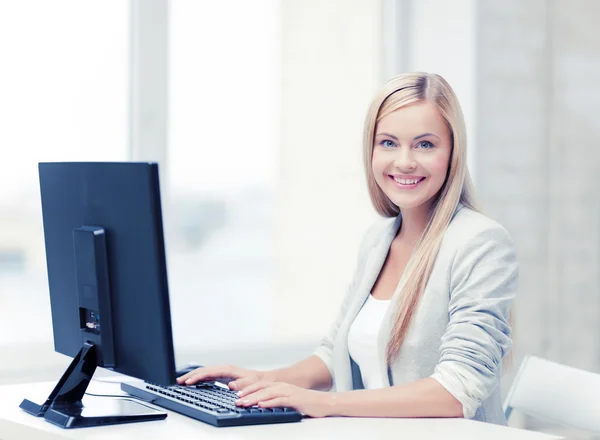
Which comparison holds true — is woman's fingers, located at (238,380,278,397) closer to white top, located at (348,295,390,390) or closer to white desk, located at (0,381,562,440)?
white desk, located at (0,381,562,440)

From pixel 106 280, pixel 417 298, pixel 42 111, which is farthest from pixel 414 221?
pixel 42 111

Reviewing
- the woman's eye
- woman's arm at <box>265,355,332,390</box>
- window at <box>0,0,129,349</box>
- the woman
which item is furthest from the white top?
window at <box>0,0,129,349</box>

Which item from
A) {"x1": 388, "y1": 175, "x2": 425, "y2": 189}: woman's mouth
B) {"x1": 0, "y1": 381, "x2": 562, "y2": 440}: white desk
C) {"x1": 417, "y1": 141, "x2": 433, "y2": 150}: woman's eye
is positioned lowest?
{"x1": 0, "y1": 381, "x2": 562, "y2": 440}: white desk

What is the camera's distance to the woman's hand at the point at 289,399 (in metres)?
1.52

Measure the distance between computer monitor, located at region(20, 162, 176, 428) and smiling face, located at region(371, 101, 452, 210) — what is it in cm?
71

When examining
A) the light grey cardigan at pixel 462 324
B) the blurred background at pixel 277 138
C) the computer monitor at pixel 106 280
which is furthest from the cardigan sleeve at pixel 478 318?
the blurred background at pixel 277 138

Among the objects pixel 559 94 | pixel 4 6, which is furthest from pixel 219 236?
pixel 559 94

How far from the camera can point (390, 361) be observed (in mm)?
1883

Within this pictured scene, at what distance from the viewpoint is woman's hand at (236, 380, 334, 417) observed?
152 cm

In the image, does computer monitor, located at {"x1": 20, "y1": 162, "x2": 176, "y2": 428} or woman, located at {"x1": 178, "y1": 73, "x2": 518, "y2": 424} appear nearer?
computer monitor, located at {"x1": 20, "y1": 162, "x2": 176, "y2": 428}

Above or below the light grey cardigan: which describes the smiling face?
above

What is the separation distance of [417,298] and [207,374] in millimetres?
474

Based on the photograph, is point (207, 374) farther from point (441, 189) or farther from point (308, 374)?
point (441, 189)

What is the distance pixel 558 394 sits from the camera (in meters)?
1.91
